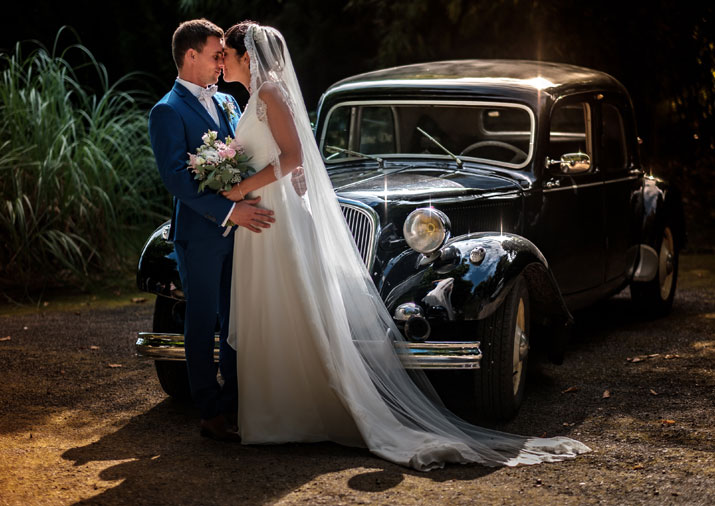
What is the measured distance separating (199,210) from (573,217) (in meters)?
2.71

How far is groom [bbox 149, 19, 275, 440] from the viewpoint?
13.9ft

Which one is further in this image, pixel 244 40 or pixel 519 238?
pixel 519 238

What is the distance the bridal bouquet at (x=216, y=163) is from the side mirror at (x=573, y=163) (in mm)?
2162

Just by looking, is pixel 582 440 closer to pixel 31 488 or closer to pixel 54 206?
pixel 31 488

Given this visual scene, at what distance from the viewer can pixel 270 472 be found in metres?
3.97

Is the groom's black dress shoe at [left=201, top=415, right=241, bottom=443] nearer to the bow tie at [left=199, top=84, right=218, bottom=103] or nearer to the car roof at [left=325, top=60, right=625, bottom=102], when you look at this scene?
the bow tie at [left=199, top=84, right=218, bottom=103]

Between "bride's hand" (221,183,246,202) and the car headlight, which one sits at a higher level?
"bride's hand" (221,183,246,202)

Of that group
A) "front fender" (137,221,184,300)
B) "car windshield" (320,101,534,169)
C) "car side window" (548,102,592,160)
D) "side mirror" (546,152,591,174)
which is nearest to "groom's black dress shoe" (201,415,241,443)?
"front fender" (137,221,184,300)

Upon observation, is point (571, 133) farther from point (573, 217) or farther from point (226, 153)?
point (226, 153)

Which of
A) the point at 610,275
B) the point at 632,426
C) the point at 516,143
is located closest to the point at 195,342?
the point at 632,426

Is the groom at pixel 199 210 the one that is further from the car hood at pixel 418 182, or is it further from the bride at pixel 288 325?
the car hood at pixel 418 182

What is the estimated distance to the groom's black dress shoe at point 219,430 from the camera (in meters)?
4.39

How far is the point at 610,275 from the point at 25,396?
3752 mm

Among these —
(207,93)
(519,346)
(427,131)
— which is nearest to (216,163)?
(207,93)
